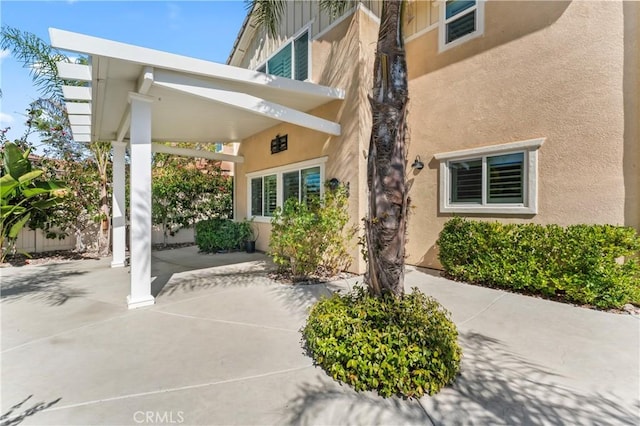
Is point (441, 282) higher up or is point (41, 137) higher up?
point (41, 137)

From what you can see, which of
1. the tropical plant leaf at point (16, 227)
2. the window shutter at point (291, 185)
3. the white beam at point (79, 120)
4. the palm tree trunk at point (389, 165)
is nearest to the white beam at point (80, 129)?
the white beam at point (79, 120)

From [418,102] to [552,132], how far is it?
3398 mm

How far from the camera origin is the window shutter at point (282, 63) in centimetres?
1034

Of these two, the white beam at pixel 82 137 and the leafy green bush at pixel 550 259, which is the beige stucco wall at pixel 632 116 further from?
the white beam at pixel 82 137

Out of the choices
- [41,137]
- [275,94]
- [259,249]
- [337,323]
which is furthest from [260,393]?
[41,137]

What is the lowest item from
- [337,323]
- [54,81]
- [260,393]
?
[260,393]

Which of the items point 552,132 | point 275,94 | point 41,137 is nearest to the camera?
point 552,132

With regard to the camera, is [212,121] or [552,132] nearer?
[552,132]

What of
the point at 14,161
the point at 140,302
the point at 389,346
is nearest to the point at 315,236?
the point at 140,302

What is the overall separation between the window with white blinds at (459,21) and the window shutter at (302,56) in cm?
404

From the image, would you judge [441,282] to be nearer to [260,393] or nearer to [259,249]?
[260,393]

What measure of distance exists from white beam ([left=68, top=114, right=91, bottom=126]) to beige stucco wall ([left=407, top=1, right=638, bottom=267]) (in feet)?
29.5

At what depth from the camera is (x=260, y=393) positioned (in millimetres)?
3021
